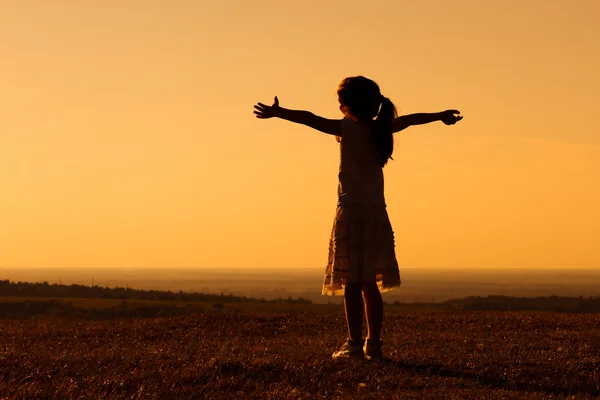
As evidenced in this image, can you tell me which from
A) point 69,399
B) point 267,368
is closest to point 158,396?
point 69,399

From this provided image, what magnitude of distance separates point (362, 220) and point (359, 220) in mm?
35

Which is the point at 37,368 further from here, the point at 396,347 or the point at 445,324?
the point at 445,324

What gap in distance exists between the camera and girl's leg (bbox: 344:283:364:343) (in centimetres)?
966

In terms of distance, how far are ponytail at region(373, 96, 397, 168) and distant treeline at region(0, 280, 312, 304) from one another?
14603 mm


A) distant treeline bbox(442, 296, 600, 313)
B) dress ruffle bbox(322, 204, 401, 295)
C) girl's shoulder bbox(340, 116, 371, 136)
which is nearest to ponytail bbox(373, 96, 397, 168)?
girl's shoulder bbox(340, 116, 371, 136)

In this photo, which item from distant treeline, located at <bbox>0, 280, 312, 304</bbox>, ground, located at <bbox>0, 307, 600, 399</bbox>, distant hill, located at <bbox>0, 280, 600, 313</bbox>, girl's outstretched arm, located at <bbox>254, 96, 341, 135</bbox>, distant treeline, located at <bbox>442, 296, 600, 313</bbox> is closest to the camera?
ground, located at <bbox>0, 307, 600, 399</bbox>

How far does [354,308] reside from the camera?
967 cm

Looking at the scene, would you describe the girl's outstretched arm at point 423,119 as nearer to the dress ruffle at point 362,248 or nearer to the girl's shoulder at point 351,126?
the girl's shoulder at point 351,126

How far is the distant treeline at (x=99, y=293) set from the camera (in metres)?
24.8

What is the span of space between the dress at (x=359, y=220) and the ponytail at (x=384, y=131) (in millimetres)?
93

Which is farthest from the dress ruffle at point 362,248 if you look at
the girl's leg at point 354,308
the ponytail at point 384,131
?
the ponytail at point 384,131

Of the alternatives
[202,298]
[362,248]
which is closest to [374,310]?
[362,248]

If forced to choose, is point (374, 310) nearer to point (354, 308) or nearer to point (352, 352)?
point (354, 308)

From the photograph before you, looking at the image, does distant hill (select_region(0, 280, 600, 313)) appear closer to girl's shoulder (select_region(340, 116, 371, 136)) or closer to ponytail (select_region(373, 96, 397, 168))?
ponytail (select_region(373, 96, 397, 168))
